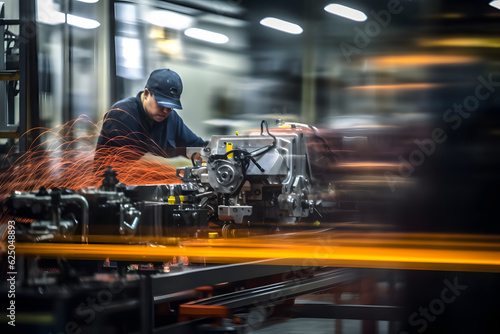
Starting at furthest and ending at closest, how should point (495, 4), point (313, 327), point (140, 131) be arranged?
point (313, 327) < point (140, 131) < point (495, 4)

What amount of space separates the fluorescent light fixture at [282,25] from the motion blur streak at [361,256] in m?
1.74

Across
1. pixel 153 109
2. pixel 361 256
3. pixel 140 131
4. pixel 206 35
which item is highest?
pixel 206 35

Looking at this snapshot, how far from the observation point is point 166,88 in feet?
13.0

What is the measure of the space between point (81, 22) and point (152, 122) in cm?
124

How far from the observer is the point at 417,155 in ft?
8.09

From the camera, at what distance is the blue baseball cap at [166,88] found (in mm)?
3953

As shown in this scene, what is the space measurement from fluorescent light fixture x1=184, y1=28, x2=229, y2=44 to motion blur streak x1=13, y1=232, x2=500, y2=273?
1.83 m

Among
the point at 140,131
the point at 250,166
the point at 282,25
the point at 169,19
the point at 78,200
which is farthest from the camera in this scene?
the point at 169,19

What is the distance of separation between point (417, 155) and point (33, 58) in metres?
2.53

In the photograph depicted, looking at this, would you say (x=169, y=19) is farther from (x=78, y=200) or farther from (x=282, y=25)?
(x=78, y=200)

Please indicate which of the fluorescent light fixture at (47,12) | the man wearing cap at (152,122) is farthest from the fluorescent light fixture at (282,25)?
the fluorescent light fixture at (47,12)

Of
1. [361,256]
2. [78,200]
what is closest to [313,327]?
[361,256]

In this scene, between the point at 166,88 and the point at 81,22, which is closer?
the point at 166,88

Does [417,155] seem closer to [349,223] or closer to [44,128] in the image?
[349,223]
